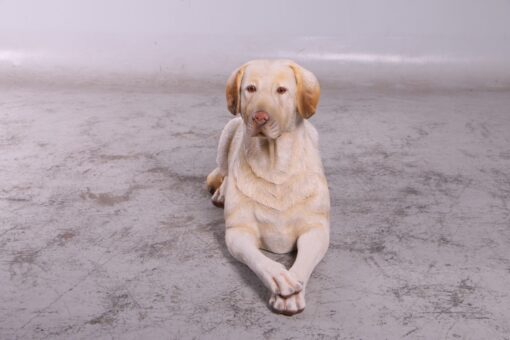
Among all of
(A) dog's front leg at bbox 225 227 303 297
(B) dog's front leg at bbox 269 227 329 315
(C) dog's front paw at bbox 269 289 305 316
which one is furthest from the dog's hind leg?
(C) dog's front paw at bbox 269 289 305 316

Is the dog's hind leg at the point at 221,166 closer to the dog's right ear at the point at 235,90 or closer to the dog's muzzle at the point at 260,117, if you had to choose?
the dog's right ear at the point at 235,90

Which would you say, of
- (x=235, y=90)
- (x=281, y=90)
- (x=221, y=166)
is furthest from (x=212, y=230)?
(x=281, y=90)

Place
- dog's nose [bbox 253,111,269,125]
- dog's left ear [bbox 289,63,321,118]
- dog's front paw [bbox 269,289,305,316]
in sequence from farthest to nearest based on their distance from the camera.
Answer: dog's left ear [bbox 289,63,321,118], dog's nose [bbox 253,111,269,125], dog's front paw [bbox 269,289,305,316]

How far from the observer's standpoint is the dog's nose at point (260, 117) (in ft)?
9.80

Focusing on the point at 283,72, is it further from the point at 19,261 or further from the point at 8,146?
the point at 8,146

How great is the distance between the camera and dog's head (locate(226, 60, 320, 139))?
3.01 metres

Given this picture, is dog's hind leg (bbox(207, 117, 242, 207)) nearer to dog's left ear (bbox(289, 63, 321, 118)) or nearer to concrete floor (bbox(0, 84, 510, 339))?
concrete floor (bbox(0, 84, 510, 339))

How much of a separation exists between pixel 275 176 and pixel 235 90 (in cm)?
45

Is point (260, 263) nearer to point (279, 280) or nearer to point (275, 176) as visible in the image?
point (279, 280)

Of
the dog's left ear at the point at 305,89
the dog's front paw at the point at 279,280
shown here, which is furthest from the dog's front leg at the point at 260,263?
the dog's left ear at the point at 305,89

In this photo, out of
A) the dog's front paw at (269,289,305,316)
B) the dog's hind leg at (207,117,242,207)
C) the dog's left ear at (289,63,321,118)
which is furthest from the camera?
the dog's hind leg at (207,117,242,207)

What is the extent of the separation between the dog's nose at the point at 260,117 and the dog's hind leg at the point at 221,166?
0.67m

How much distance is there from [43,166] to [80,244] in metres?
1.26

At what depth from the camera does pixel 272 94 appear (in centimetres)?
303
